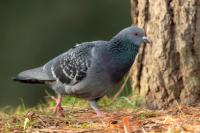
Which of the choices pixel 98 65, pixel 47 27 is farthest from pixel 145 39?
pixel 47 27

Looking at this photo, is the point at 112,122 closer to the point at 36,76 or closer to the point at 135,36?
the point at 135,36

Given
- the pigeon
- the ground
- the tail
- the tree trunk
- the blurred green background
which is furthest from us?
the blurred green background

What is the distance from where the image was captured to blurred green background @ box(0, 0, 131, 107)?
21922 millimetres

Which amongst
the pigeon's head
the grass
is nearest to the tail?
the grass

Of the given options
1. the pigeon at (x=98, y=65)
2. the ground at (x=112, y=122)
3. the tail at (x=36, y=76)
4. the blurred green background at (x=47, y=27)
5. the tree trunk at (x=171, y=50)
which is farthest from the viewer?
the blurred green background at (x=47, y=27)

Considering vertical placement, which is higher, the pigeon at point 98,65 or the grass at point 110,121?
the pigeon at point 98,65

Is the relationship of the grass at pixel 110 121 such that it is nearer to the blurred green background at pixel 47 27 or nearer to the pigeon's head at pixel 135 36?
the pigeon's head at pixel 135 36

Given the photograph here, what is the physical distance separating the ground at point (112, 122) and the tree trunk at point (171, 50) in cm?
38

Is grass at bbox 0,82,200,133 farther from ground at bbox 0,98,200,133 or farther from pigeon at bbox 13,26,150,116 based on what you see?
pigeon at bbox 13,26,150,116

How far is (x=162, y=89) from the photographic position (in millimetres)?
10680

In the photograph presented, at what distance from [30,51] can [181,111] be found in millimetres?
12720

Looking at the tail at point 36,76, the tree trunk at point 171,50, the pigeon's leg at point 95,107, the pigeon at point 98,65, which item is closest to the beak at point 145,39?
the pigeon at point 98,65

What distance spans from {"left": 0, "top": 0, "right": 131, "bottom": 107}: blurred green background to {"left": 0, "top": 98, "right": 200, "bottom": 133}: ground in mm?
11344

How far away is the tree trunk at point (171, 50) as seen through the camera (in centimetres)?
1036
